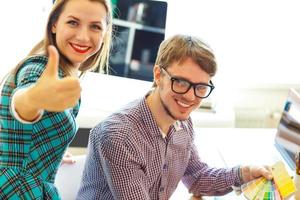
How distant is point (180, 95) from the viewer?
3.93ft

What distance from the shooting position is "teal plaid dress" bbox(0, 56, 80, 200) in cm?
112

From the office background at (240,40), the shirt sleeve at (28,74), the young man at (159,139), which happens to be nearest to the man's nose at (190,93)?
the young man at (159,139)

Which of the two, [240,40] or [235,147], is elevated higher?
[240,40]

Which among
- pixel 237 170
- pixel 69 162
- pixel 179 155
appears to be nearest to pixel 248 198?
pixel 237 170

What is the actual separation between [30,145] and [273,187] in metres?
0.70

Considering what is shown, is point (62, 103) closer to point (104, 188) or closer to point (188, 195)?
point (104, 188)

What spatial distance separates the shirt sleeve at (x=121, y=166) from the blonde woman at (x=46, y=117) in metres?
0.12

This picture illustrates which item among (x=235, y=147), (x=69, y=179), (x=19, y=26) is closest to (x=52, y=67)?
(x=69, y=179)

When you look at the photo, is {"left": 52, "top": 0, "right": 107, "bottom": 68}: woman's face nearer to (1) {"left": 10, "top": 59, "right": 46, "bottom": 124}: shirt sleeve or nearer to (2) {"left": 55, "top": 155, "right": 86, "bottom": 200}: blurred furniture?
(1) {"left": 10, "top": 59, "right": 46, "bottom": 124}: shirt sleeve

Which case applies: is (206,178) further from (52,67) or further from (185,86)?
(52,67)

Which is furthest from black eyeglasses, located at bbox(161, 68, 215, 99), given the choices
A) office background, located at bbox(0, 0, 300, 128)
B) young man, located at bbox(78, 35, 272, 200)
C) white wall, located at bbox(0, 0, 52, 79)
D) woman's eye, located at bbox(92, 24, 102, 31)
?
white wall, located at bbox(0, 0, 52, 79)

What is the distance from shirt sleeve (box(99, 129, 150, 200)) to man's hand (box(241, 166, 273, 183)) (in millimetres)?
352

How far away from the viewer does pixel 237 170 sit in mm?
1378

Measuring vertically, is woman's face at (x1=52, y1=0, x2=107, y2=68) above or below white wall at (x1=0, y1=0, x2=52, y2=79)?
above
